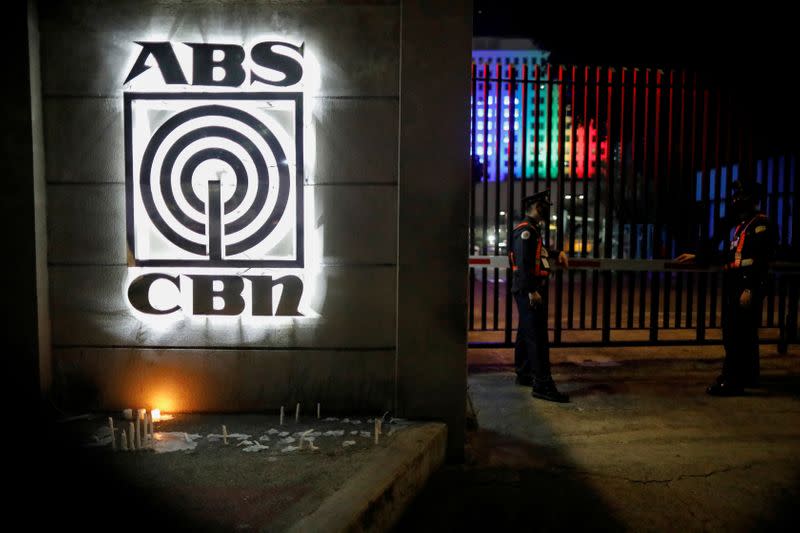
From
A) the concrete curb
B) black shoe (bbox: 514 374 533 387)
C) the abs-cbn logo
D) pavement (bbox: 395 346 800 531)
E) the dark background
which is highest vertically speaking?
the dark background

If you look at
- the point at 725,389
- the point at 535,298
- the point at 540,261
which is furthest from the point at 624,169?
the point at 725,389

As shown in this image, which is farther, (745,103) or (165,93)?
(745,103)

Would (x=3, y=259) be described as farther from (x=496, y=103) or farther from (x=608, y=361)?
(x=608, y=361)

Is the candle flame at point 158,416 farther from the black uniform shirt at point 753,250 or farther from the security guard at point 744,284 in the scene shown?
the black uniform shirt at point 753,250

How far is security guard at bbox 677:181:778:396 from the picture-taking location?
5.62m

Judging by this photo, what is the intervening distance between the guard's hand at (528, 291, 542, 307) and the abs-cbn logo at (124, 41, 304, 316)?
238cm

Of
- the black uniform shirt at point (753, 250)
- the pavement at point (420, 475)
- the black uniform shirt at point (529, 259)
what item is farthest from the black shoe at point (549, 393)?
the black uniform shirt at point (753, 250)

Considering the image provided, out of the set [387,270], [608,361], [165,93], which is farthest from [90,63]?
[608,361]

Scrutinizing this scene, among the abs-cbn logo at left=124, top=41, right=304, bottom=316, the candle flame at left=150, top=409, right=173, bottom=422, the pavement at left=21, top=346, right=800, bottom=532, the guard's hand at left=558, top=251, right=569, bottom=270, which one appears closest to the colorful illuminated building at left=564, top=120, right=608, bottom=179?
the guard's hand at left=558, top=251, right=569, bottom=270

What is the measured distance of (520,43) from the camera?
16.5 m

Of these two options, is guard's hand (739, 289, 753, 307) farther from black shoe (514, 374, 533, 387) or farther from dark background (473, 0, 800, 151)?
dark background (473, 0, 800, 151)

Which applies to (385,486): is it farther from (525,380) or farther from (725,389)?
(725,389)

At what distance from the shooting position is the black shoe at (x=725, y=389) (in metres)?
5.71

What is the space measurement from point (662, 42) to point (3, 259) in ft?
37.5
